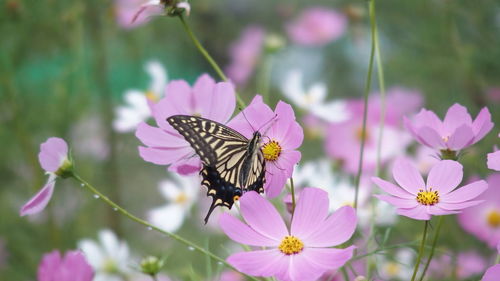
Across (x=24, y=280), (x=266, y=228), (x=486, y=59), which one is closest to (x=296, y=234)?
(x=266, y=228)

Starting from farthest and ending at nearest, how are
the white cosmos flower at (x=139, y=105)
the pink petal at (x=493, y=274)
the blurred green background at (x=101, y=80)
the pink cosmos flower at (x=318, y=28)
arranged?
the pink cosmos flower at (x=318, y=28) < the blurred green background at (x=101, y=80) < the white cosmos flower at (x=139, y=105) < the pink petal at (x=493, y=274)

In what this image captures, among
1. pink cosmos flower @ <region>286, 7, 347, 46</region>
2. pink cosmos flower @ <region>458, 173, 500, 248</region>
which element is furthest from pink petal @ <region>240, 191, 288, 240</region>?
pink cosmos flower @ <region>286, 7, 347, 46</region>

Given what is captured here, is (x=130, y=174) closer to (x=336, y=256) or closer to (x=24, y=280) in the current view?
(x=24, y=280)

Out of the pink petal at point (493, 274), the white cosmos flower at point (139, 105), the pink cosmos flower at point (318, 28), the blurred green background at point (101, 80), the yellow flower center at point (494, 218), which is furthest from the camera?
the pink cosmos flower at point (318, 28)

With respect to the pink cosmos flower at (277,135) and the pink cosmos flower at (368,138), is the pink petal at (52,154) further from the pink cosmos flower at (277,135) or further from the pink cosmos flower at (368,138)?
the pink cosmos flower at (368,138)

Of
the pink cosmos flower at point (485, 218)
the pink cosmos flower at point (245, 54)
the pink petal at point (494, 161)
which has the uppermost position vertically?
the pink cosmos flower at point (245, 54)

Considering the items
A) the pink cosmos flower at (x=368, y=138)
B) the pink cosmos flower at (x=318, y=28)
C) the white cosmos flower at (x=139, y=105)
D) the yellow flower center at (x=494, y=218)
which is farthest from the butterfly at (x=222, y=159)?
the pink cosmos flower at (x=318, y=28)

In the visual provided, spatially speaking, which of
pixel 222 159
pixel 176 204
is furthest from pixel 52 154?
pixel 176 204

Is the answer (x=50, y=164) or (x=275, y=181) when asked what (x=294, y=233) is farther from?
(x=50, y=164)
